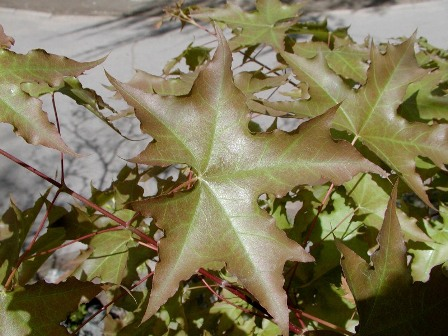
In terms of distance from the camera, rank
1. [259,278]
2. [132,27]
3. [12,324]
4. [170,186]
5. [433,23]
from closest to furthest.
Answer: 1. [259,278]
2. [12,324]
3. [170,186]
4. [433,23]
5. [132,27]

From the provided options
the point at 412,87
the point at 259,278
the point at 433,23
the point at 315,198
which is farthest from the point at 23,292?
the point at 433,23

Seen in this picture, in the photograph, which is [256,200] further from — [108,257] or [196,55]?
[196,55]

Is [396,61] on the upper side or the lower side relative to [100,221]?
upper

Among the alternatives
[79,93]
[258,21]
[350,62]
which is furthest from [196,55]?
[79,93]

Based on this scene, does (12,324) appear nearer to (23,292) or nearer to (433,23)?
(23,292)

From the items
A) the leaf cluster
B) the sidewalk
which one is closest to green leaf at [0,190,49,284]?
the leaf cluster

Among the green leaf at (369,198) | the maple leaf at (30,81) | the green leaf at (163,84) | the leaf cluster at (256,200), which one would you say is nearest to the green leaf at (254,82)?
the leaf cluster at (256,200)
